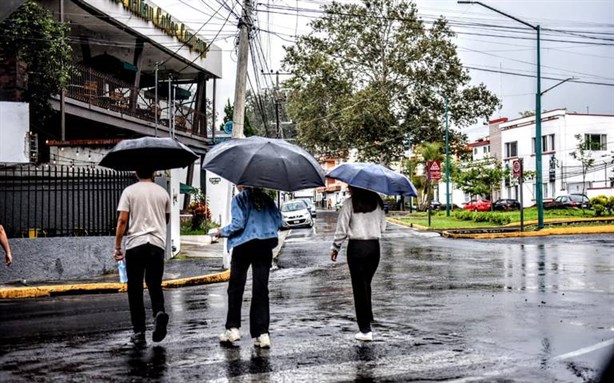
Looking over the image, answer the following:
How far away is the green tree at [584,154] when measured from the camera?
54875 millimetres

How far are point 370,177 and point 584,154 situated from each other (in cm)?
5326

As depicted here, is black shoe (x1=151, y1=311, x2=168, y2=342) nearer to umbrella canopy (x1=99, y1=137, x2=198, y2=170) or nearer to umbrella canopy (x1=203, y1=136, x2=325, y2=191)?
umbrella canopy (x1=203, y1=136, x2=325, y2=191)

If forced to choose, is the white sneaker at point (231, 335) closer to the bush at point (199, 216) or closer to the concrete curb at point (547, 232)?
the bush at point (199, 216)

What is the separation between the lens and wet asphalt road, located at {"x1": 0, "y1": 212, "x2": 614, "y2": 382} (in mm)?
6293

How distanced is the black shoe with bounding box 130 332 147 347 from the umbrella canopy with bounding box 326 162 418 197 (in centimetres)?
256

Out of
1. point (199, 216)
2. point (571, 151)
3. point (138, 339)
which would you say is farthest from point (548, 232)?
point (571, 151)

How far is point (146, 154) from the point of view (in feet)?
26.9

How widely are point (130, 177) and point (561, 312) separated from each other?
35.2 ft

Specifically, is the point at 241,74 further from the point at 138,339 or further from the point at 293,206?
the point at 293,206

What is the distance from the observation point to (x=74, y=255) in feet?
51.0

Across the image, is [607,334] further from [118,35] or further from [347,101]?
[347,101]

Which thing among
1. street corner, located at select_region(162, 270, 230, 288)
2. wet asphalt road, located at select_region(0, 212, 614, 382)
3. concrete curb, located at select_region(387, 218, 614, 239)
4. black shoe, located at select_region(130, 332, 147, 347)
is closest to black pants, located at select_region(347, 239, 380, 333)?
wet asphalt road, located at select_region(0, 212, 614, 382)

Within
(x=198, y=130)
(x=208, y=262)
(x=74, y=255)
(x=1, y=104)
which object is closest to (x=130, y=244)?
(x=74, y=255)

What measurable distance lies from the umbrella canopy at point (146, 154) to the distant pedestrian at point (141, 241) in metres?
0.45
